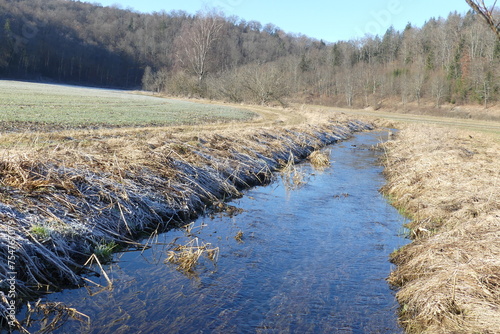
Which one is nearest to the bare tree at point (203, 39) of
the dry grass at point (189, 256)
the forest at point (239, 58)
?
the forest at point (239, 58)

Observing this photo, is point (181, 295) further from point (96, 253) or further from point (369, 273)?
point (369, 273)

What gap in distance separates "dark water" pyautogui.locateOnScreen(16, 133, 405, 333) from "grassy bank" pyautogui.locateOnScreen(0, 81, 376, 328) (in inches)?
19.7

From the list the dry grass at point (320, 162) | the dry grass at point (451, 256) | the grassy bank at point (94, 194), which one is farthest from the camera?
the dry grass at point (320, 162)

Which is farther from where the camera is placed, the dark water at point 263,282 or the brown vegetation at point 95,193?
the brown vegetation at point 95,193

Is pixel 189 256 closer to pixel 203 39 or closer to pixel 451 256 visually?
pixel 451 256

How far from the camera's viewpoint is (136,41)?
460 ft

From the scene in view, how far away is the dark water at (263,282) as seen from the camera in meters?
5.23

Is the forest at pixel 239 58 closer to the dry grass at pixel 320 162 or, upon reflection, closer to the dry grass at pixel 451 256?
the dry grass at pixel 320 162

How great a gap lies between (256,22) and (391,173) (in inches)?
Result: 6431

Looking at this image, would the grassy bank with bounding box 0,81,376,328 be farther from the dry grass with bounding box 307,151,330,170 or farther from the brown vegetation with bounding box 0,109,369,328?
the dry grass with bounding box 307,151,330,170

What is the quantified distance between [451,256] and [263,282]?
306 centimetres

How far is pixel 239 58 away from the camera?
115 meters

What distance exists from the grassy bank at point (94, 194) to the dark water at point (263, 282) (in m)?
0.50

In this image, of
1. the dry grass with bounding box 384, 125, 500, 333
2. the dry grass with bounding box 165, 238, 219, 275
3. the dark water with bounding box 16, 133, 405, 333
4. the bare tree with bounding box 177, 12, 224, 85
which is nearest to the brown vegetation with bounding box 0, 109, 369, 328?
the dark water with bounding box 16, 133, 405, 333
